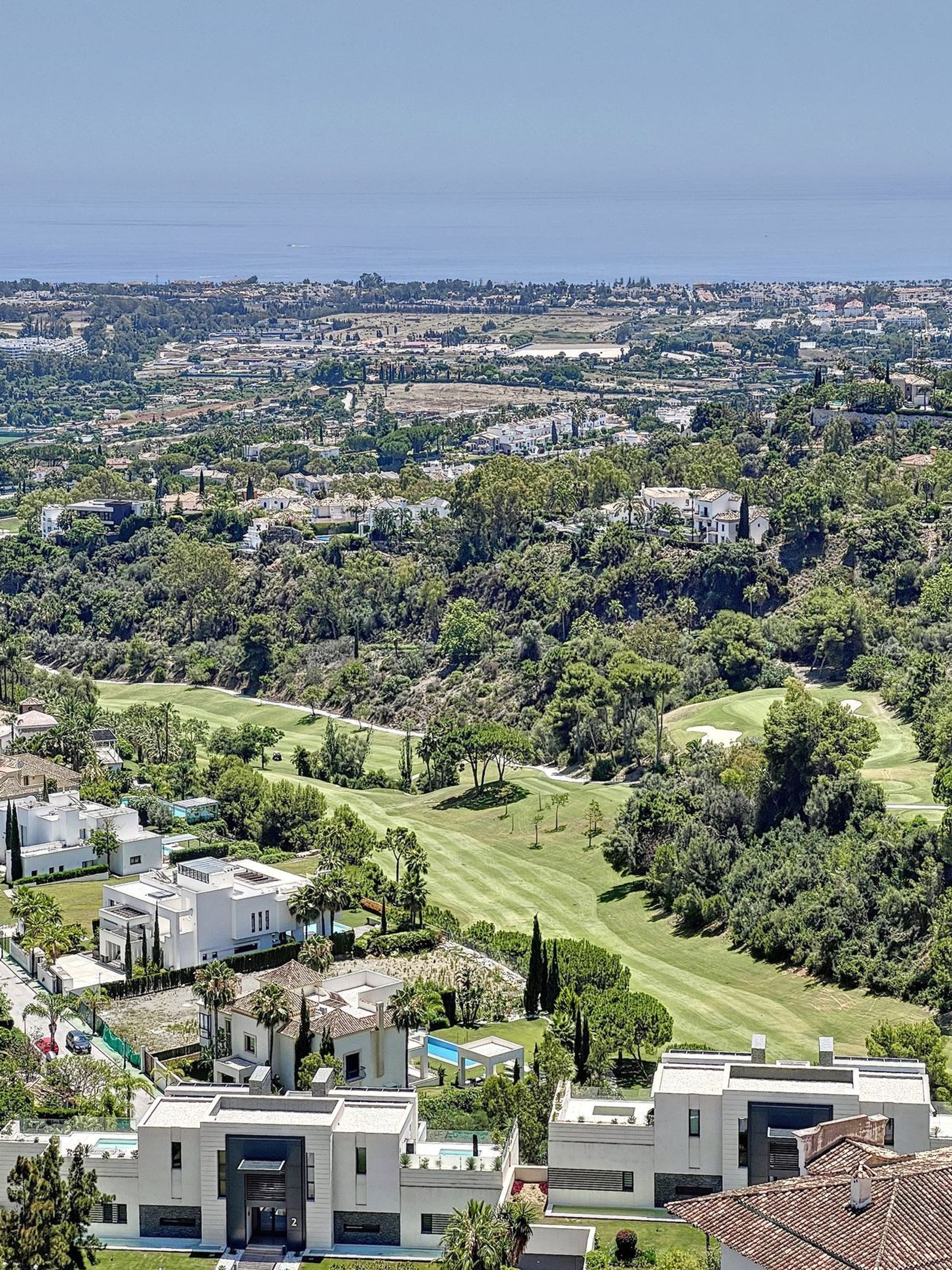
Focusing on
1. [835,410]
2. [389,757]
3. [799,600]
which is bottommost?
[389,757]

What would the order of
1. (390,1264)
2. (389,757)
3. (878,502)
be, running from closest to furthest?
(390,1264), (389,757), (878,502)

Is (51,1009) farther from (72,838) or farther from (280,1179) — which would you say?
(280,1179)

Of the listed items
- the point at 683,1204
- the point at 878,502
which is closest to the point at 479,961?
the point at 683,1204

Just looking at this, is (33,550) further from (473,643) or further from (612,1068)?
(612,1068)

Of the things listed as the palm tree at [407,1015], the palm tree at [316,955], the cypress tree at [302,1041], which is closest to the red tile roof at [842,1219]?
the cypress tree at [302,1041]

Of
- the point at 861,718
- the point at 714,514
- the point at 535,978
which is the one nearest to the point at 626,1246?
the point at 535,978

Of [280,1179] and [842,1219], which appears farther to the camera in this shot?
[280,1179]

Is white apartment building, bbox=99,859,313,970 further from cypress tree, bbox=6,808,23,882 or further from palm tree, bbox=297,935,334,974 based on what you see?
cypress tree, bbox=6,808,23,882
